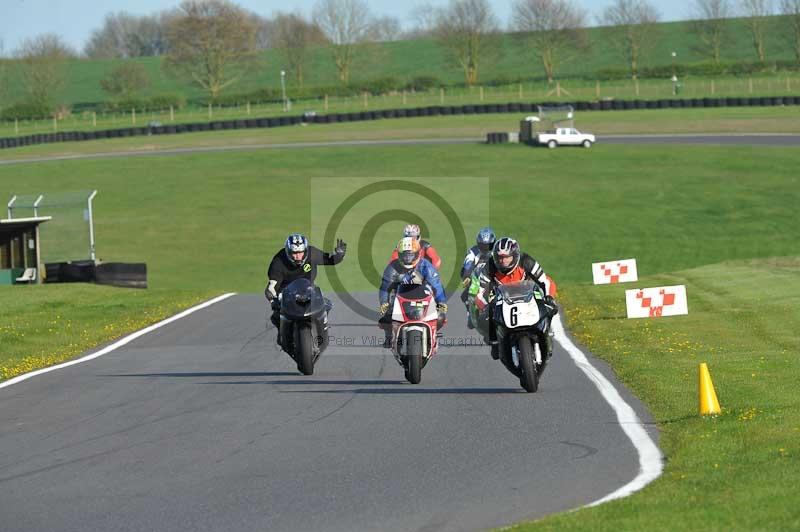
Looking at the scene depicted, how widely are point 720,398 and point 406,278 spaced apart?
3922mm

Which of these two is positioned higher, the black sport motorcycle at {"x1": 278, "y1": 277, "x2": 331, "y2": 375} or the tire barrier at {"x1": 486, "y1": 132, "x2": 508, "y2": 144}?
the tire barrier at {"x1": 486, "y1": 132, "x2": 508, "y2": 144}

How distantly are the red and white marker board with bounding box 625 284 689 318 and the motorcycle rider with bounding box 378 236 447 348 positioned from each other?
21.9 feet

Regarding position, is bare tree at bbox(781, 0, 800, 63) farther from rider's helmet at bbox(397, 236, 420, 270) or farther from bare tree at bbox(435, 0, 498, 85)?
rider's helmet at bbox(397, 236, 420, 270)

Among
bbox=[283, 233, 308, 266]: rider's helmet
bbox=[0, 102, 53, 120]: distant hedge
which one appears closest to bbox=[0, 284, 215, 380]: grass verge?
bbox=[283, 233, 308, 266]: rider's helmet

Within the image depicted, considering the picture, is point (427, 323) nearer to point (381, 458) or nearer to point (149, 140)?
point (381, 458)

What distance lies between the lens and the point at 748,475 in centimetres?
823

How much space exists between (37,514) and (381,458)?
2.64 m

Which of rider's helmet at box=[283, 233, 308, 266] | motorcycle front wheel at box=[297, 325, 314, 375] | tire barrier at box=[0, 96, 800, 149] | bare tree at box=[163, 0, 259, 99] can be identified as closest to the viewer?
motorcycle front wheel at box=[297, 325, 314, 375]

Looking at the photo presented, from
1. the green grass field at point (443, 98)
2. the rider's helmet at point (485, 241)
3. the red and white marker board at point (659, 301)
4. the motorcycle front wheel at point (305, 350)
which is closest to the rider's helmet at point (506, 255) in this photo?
the motorcycle front wheel at point (305, 350)

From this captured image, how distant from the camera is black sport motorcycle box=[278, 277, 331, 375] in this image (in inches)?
578

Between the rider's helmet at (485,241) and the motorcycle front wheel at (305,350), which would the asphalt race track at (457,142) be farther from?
the motorcycle front wheel at (305,350)

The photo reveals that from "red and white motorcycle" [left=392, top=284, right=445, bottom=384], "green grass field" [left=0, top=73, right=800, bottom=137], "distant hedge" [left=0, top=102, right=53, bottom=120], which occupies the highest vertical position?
"distant hedge" [left=0, top=102, right=53, bottom=120]

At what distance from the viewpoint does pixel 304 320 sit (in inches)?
579

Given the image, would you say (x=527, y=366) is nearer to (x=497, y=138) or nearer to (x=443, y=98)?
(x=497, y=138)
